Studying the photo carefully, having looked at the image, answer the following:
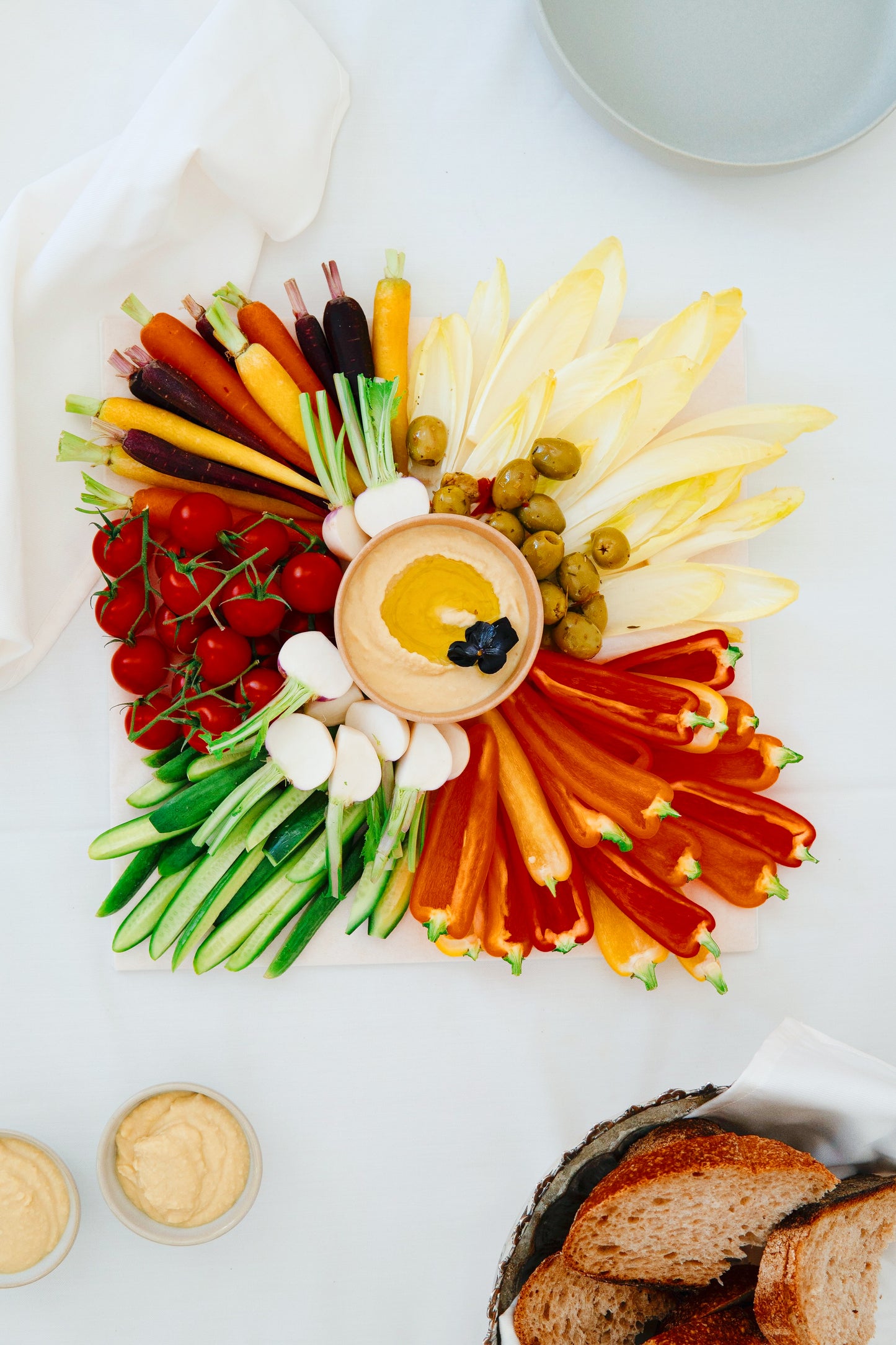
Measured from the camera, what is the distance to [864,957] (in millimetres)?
→ 1328

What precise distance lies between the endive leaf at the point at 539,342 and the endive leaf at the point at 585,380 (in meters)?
0.03

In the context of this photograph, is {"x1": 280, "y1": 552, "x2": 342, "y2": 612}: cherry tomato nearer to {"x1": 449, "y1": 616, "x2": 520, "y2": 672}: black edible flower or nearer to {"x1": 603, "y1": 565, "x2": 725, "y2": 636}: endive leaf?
{"x1": 449, "y1": 616, "x2": 520, "y2": 672}: black edible flower

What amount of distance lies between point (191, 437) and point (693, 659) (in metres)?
0.73

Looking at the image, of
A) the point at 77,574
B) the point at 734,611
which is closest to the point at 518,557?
the point at 734,611

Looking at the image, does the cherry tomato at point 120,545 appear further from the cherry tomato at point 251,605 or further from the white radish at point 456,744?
the white radish at point 456,744

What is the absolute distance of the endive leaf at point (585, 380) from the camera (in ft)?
3.71

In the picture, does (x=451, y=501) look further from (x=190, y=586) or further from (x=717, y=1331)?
A: (x=717, y=1331)

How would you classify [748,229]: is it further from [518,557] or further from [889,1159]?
[889,1159]

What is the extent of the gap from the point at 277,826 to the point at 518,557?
47cm

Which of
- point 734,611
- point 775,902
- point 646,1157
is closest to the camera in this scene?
point 646,1157

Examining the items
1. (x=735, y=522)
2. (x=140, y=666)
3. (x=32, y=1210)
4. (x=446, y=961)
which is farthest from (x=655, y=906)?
(x=32, y=1210)

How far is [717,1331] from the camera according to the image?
954 millimetres

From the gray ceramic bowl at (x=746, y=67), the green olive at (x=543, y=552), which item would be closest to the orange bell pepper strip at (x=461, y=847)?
the green olive at (x=543, y=552)

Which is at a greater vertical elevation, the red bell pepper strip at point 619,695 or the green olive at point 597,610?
the green olive at point 597,610
